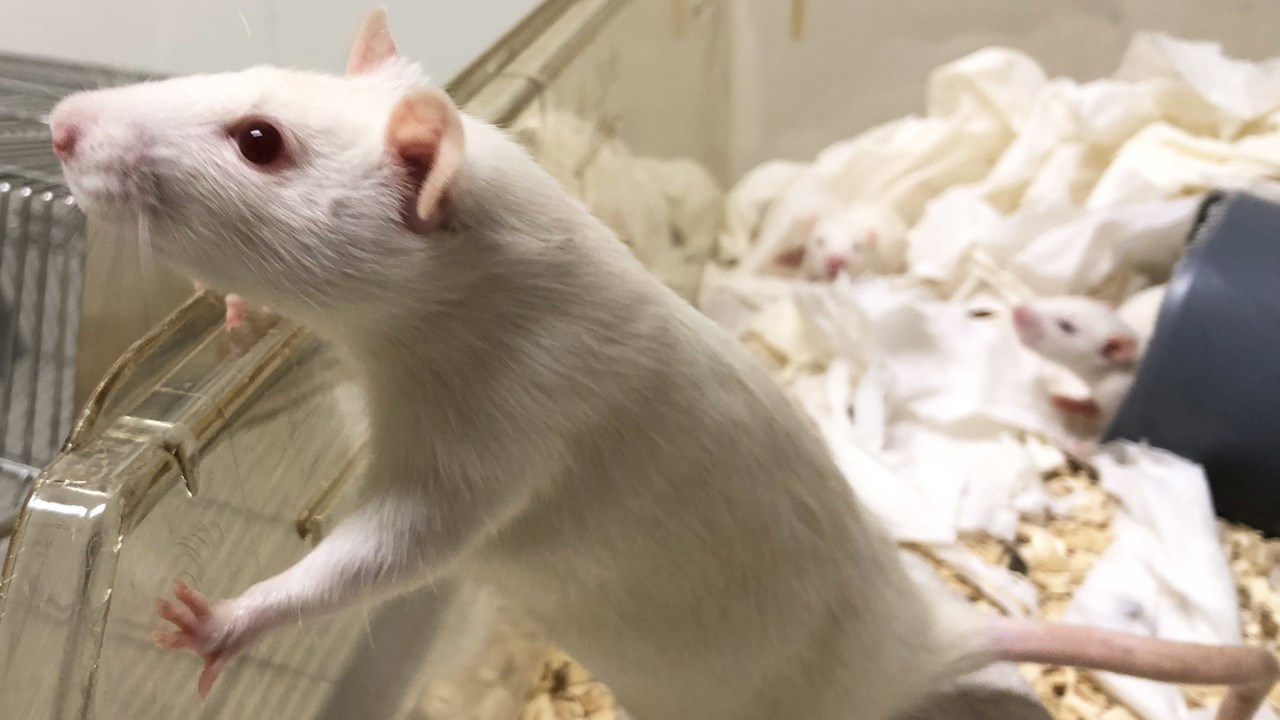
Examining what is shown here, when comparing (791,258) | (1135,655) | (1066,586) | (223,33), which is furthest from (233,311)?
(791,258)

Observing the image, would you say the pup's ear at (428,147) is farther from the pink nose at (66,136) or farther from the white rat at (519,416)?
the pink nose at (66,136)

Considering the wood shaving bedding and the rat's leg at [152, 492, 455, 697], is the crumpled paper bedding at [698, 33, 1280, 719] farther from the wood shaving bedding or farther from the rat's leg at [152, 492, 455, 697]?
the rat's leg at [152, 492, 455, 697]

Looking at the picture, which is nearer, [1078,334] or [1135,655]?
[1135,655]

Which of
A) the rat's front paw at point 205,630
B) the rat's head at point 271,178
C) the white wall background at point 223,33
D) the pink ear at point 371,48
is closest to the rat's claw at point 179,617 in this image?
the rat's front paw at point 205,630

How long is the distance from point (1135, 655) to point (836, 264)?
110 centimetres

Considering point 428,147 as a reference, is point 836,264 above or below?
below

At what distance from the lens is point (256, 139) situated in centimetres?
57

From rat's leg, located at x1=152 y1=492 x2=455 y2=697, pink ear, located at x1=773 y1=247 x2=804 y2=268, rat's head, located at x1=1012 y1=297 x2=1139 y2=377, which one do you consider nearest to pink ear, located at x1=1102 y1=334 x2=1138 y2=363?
rat's head, located at x1=1012 y1=297 x2=1139 y2=377

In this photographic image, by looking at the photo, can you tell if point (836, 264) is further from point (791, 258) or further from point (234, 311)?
point (234, 311)

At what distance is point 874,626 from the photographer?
92 cm

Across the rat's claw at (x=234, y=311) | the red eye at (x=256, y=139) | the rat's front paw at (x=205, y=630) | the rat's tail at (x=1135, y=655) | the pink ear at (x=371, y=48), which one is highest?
the pink ear at (x=371, y=48)

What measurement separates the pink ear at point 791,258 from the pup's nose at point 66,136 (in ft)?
5.37

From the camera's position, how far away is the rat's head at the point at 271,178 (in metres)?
0.56

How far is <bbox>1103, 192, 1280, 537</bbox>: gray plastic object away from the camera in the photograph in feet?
4.75
